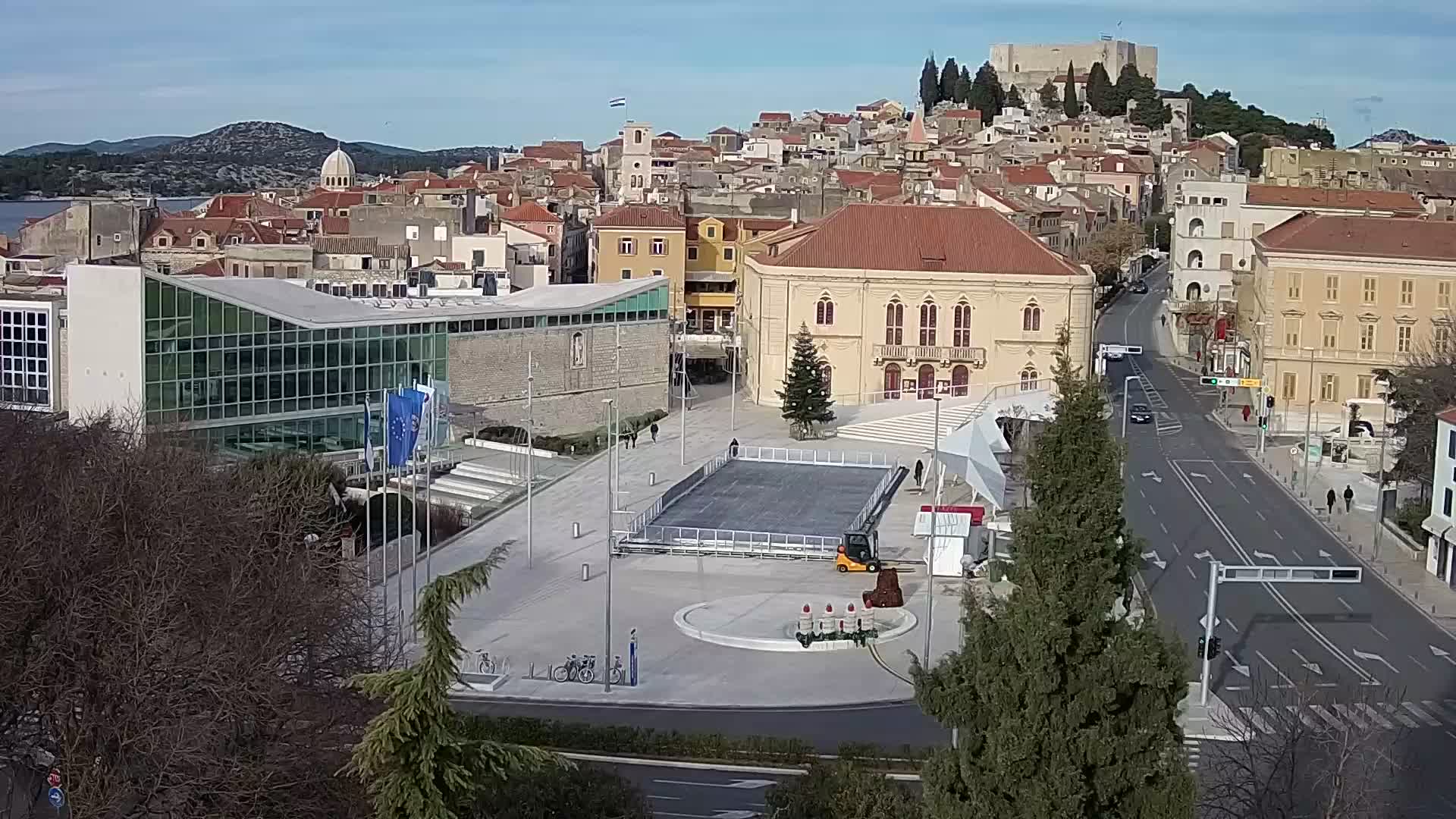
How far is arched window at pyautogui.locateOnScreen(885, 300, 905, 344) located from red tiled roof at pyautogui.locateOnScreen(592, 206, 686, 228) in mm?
13805

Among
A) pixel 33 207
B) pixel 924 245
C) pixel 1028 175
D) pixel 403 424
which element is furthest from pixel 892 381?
pixel 33 207

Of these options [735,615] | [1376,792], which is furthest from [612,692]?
[1376,792]

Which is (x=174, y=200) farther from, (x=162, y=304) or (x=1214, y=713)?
(x=1214, y=713)

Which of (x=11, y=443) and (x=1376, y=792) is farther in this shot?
(x=11, y=443)

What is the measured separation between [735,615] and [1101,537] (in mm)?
16916

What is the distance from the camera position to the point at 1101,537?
41.6 feet

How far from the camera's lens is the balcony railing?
52.1 metres

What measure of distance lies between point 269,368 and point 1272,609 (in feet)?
68.6

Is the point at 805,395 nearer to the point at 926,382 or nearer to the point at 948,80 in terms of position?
the point at 926,382

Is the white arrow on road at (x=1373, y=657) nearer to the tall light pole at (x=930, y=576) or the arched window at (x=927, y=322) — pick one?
the tall light pole at (x=930, y=576)

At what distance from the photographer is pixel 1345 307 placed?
4997 centimetres

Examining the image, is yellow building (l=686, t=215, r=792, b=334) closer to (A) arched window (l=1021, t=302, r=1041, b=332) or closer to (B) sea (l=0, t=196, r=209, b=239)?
(A) arched window (l=1021, t=302, r=1041, b=332)

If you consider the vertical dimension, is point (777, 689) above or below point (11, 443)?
below

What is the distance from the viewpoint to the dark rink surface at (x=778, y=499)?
36219mm
